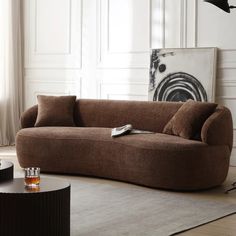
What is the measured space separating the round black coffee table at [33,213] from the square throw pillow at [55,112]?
2908 mm

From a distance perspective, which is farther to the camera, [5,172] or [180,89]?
[180,89]

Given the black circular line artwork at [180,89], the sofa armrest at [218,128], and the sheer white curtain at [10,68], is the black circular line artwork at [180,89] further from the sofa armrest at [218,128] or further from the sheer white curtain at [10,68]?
the sheer white curtain at [10,68]

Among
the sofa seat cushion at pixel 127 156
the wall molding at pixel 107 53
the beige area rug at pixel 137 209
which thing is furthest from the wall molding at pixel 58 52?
the beige area rug at pixel 137 209

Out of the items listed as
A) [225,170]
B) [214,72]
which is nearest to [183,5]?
[214,72]

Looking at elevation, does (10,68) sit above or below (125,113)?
above

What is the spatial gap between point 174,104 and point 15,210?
114 inches

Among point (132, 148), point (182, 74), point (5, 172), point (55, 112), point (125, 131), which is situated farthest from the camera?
point (182, 74)

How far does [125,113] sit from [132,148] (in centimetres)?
90

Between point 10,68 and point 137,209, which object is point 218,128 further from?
point 10,68

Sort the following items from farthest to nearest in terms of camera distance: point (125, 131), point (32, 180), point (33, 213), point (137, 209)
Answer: point (125, 131), point (137, 209), point (32, 180), point (33, 213)

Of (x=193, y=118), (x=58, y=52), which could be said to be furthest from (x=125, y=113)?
(x=58, y=52)

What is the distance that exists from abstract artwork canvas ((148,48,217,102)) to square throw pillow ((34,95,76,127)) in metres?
1.03

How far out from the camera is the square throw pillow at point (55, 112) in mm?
6215

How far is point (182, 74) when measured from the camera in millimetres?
6523
